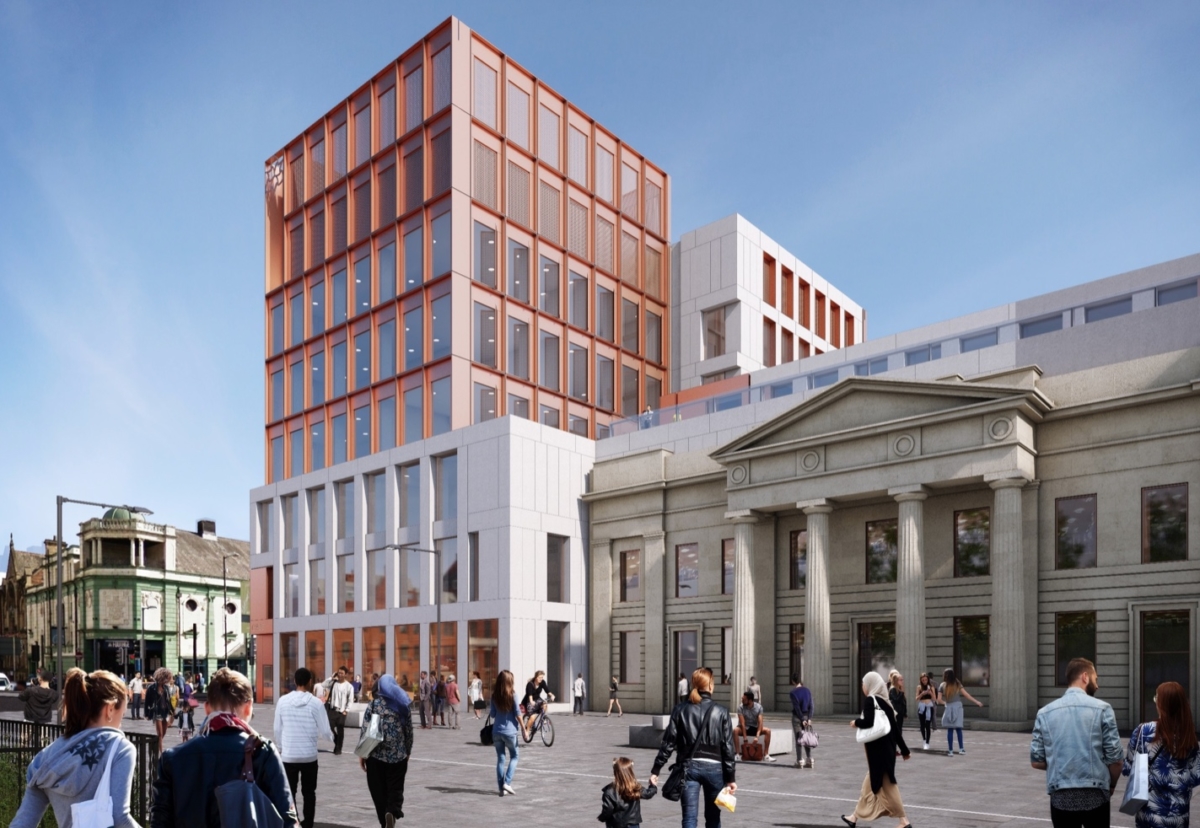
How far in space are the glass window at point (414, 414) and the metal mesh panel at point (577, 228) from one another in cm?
1068

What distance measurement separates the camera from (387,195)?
5647cm

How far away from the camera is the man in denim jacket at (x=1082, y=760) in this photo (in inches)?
323

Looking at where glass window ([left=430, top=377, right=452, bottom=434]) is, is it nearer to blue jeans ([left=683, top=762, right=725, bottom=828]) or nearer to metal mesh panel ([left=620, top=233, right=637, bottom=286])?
metal mesh panel ([left=620, top=233, right=637, bottom=286])

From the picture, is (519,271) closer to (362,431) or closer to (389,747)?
(362,431)

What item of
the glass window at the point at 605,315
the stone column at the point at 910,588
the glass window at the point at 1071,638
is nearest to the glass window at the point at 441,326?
the glass window at the point at 605,315

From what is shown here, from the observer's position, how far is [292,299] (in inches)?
2491

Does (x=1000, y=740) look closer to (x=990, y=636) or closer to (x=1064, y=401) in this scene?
(x=990, y=636)

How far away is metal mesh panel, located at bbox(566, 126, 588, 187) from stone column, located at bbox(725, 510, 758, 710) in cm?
2321

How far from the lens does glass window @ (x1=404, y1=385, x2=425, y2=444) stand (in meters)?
53.1

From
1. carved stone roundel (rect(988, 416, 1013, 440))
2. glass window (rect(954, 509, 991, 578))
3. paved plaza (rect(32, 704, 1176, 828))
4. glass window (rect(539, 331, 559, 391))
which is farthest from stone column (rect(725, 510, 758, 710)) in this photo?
glass window (rect(539, 331, 559, 391))

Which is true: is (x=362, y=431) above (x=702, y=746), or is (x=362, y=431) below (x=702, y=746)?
above

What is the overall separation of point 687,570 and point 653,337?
17.9 metres

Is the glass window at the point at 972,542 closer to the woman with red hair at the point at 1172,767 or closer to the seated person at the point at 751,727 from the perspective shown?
the seated person at the point at 751,727

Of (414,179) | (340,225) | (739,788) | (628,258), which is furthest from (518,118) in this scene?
(739,788)
